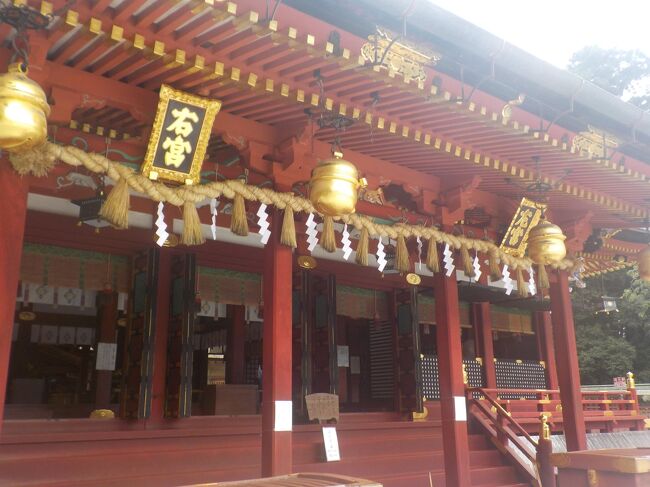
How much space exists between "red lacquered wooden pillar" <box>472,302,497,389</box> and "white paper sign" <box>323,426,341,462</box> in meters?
6.11

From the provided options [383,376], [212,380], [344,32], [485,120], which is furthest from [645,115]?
[212,380]

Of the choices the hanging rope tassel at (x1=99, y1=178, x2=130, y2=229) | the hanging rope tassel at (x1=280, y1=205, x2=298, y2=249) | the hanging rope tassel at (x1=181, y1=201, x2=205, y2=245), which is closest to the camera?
the hanging rope tassel at (x1=99, y1=178, x2=130, y2=229)

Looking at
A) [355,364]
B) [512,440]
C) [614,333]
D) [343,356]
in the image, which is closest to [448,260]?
[512,440]

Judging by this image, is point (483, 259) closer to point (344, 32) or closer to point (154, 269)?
point (154, 269)

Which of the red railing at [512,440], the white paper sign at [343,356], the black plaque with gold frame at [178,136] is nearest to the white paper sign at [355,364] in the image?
the white paper sign at [343,356]

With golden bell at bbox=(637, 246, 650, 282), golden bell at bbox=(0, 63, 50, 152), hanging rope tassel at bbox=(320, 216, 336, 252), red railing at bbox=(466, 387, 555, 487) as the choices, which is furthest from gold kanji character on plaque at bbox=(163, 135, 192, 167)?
golden bell at bbox=(637, 246, 650, 282)

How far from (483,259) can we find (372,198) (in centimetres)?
356

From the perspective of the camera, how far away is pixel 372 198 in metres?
7.56

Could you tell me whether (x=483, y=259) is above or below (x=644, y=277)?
above

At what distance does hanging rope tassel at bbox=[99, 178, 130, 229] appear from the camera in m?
4.58

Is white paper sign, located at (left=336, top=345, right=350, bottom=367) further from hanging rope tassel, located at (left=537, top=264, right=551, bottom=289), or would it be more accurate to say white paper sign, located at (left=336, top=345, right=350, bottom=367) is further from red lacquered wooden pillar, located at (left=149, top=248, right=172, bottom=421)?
hanging rope tassel, located at (left=537, top=264, right=551, bottom=289)

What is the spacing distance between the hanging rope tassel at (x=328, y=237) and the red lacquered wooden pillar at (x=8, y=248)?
8.78 ft

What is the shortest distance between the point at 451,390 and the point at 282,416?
2.36 metres

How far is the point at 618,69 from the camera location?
3350 centimetres
